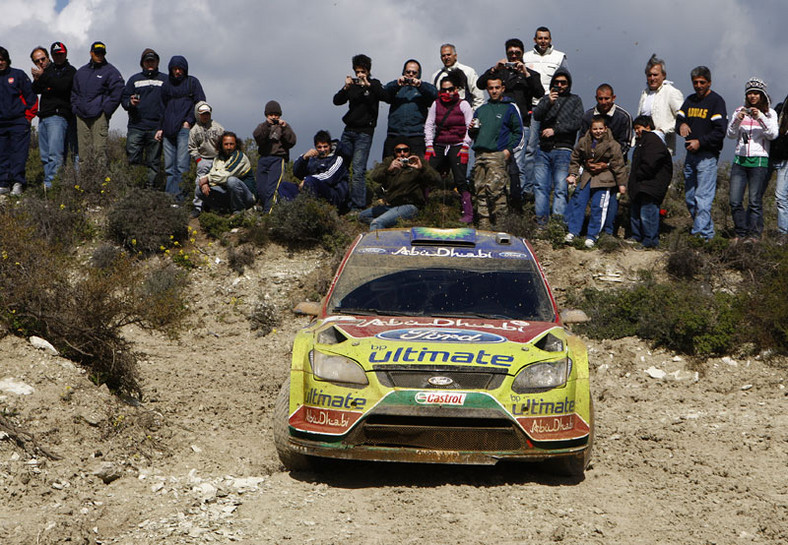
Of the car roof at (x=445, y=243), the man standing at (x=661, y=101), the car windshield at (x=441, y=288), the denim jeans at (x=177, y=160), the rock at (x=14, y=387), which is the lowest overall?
the rock at (x=14, y=387)

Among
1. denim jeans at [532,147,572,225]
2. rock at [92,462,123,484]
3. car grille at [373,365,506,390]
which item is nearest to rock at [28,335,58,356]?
rock at [92,462,123,484]

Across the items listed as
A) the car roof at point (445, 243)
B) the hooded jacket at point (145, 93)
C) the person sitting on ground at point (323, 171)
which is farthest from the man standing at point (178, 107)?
the car roof at point (445, 243)

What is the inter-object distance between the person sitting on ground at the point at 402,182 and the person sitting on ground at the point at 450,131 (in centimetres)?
47

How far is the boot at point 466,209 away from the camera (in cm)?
1461

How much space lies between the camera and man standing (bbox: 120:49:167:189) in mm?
15578

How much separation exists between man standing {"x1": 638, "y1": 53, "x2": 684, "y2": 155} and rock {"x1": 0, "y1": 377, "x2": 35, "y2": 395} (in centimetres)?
1022

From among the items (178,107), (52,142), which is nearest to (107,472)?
(178,107)

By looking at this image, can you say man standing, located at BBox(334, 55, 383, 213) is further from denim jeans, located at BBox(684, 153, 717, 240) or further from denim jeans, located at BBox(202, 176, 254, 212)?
denim jeans, located at BBox(684, 153, 717, 240)

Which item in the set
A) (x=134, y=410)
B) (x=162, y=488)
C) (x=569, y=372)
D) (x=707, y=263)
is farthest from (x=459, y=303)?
(x=707, y=263)

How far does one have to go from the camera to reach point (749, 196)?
42.0 ft

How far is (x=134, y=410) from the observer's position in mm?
8164

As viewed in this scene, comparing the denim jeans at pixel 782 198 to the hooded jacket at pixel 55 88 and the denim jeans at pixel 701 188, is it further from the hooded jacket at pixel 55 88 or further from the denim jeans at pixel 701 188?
the hooded jacket at pixel 55 88

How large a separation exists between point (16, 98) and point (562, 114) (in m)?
9.66

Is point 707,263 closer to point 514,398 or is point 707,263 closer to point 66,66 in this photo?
point 514,398
